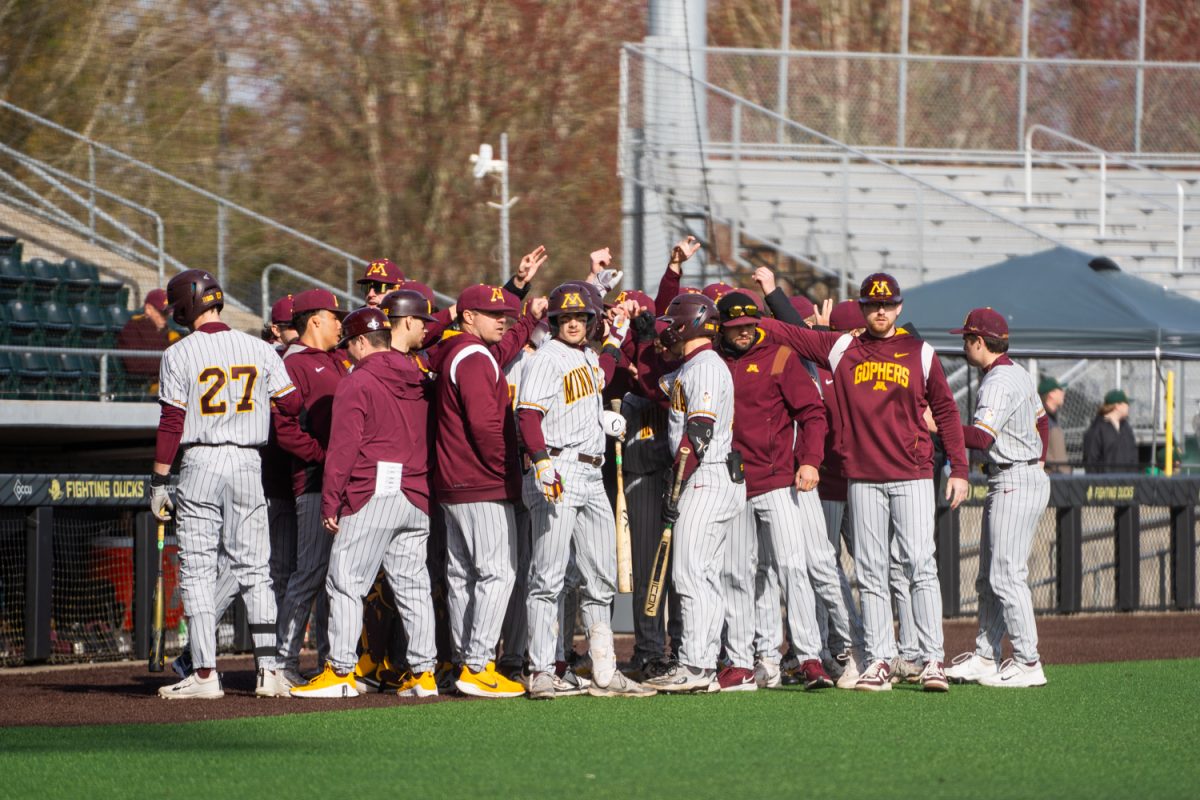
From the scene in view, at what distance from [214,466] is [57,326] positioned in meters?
7.75

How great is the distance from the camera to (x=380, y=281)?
964 centimetres

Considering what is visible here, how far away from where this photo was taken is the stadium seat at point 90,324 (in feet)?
52.2

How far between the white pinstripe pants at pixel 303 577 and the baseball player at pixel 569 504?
47.8 inches

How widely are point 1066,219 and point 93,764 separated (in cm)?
1920

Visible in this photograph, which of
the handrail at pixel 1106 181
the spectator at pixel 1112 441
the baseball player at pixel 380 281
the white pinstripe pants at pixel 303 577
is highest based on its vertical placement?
the handrail at pixel 1106 181

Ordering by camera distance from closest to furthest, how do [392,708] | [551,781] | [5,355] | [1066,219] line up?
[551,781] < [392,708] < [5,355] < [1066,219]

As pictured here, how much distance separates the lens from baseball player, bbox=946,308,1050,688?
9102 mm

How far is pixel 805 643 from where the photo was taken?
29.4ft

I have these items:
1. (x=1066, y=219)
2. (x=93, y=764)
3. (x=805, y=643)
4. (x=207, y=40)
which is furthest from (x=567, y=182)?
(x=93, y=764)

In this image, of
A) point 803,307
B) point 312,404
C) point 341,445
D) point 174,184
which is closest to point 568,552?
point 341,445

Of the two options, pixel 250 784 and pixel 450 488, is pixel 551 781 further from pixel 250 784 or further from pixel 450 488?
pixel 450 488

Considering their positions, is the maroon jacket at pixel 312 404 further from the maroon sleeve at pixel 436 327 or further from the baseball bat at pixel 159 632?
the baseball bat at pixel 159 632

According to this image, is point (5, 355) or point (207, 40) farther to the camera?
point (207, 40)

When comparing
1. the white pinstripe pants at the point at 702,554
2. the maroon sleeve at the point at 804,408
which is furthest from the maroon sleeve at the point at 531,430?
the maroon sleeve at the point at 804,408
